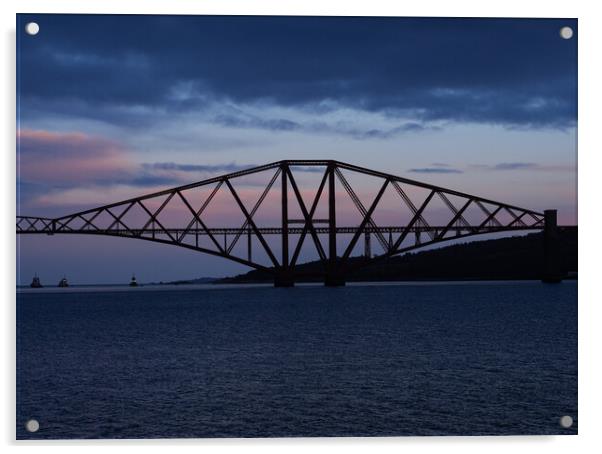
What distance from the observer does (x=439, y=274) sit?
132375mm

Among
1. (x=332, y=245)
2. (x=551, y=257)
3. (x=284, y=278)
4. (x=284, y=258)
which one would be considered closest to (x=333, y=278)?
(x=284, y=278)

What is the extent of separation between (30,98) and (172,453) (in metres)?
9.63

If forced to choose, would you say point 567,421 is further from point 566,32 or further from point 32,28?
point 32,28

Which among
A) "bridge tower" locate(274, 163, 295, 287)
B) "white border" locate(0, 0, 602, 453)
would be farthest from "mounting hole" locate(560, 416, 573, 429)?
"bridge tower" locate(274, 163, 295, 287)

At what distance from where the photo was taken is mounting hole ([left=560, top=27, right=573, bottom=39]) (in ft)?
74.6

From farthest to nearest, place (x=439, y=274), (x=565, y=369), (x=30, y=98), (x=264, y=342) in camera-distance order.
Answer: (x=439, y=274) → (x=264, y=342) → (x=565, y=369) → (x=30, y=98)

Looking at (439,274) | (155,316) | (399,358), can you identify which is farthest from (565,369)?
(439,274)

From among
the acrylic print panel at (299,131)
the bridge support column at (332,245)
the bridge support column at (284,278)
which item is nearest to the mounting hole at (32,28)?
the acrylic print panel at (299,131)

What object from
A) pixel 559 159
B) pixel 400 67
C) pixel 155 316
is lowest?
pixel 155 316

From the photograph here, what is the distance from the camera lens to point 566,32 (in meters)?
22.8

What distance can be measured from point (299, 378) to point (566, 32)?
49.4 feet
